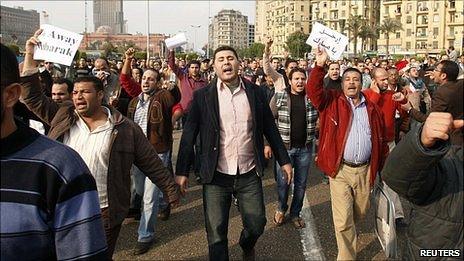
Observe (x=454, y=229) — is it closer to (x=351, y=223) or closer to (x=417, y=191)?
(x=417, y=191)

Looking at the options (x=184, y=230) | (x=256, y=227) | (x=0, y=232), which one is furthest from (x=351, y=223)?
(x=0, y=232)

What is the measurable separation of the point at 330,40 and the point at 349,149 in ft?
11.0

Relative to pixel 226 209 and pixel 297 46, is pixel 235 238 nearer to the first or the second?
pixel 226 209

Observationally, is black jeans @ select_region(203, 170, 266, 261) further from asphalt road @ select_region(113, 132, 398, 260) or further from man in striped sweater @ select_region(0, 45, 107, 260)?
man in striped sweater @ select_region(0, 45, 107, 260)

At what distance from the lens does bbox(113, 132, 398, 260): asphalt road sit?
4473mm

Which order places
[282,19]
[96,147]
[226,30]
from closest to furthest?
Result: [96,147] < [282,19] < [226,30]

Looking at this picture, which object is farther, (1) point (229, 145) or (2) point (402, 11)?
(2) point (402, 11)

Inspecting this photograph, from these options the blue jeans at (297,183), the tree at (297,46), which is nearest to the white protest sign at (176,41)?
the blue jeans at (297,183)

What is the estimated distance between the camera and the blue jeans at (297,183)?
17.6 feet

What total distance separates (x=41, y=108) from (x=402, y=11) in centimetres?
9480

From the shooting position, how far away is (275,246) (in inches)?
185

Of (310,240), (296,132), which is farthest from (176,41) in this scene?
(310,240)

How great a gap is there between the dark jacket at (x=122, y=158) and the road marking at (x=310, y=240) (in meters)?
1.76

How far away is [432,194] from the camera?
6.51 ft
